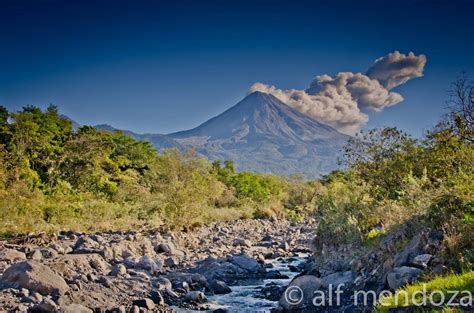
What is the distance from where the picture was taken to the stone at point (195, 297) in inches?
501

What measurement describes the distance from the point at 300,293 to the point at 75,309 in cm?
538

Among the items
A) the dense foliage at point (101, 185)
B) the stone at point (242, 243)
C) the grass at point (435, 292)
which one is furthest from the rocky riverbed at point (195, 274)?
the dense foliage at point (101, 185)

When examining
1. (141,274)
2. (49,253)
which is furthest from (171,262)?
(49,253)

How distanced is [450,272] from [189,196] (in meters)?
18.9

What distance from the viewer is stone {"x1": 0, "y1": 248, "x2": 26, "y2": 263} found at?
49.0 feet

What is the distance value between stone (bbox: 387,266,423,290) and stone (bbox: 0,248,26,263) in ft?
39.7

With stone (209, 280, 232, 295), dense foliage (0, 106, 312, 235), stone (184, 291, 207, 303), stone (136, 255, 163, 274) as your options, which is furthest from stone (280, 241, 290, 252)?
stone (184, 291, 207, 303)

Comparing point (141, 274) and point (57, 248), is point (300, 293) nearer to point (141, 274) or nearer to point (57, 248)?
point (141, 274)

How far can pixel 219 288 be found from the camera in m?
14.3

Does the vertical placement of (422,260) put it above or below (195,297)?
above

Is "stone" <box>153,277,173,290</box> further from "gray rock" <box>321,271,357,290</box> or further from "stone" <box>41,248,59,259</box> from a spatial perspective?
"gray rock" <box>321,271,357,290</box>

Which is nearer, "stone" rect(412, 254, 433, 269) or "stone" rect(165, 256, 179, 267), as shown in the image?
"stone" rect(412, 254, 433, 269)

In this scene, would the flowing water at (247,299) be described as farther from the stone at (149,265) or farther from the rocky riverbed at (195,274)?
the stone at (149,265)

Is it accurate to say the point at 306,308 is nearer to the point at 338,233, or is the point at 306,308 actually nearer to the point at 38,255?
the point at 338,233
